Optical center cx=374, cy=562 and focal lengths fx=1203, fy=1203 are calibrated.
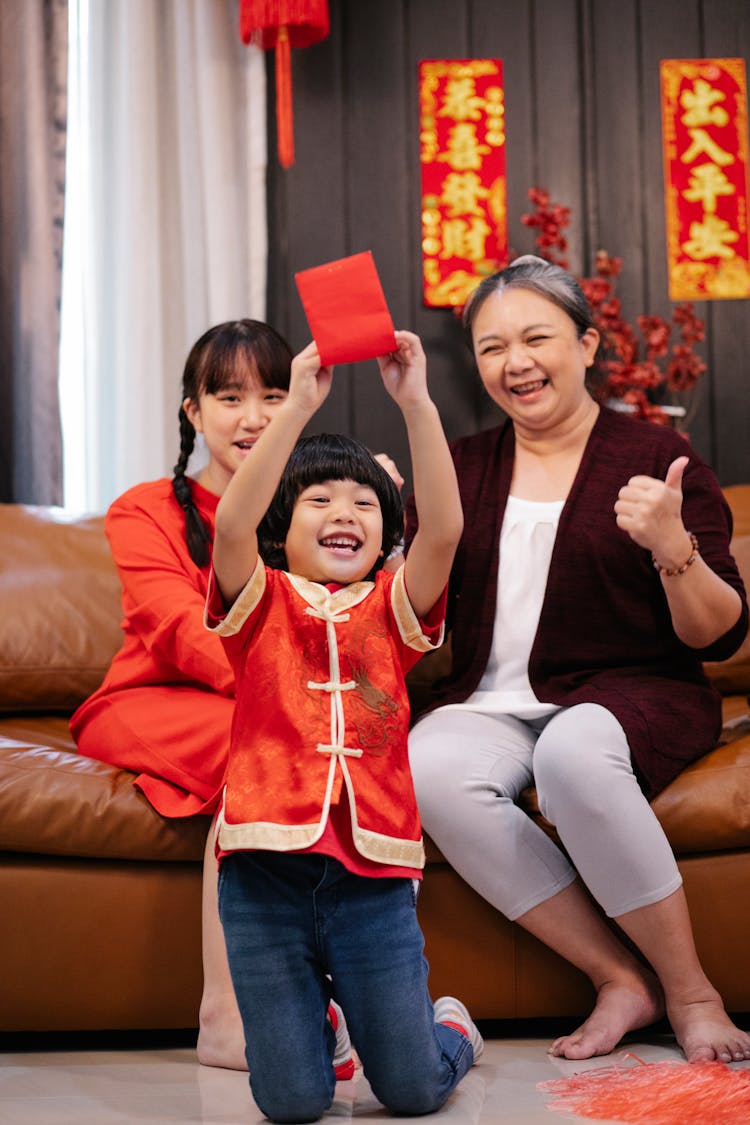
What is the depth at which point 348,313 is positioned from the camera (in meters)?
1.22

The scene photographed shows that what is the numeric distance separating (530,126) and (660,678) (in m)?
1.86

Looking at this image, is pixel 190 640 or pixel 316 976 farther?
pixel 190 640

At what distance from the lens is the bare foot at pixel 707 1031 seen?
1.41 m

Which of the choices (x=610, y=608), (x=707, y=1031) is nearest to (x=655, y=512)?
(x=610, y=608)

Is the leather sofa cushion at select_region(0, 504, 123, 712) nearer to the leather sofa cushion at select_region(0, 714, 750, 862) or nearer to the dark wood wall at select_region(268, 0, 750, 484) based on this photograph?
the leather sofa cushion at select_region(0, 714, 750, 862)

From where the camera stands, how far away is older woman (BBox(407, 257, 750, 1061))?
148 centimetres

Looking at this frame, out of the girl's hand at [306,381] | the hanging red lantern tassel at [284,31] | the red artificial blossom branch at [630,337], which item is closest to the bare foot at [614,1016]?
the girl's hand at [306,381]

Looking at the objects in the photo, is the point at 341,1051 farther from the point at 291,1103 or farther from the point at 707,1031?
the point at 707,1031

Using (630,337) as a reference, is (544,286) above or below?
below

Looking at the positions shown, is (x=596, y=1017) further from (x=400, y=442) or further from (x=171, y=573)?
(x=400, y=442)

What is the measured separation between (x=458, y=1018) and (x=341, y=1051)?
15 cm

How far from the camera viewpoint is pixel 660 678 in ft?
5.65

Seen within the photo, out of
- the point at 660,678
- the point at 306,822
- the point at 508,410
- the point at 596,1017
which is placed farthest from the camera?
the point at 508,410

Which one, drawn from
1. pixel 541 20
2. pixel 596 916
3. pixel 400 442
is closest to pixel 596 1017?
pixel 596 916
